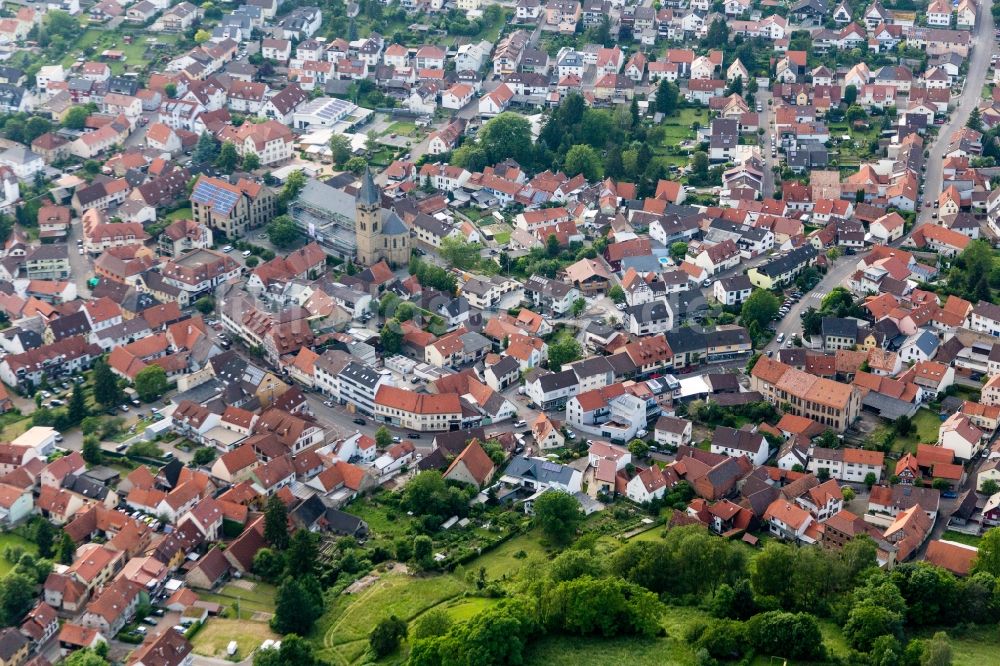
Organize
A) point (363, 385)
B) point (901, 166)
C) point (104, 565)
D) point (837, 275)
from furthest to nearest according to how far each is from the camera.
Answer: point (901, 166) < point (837, 275) < point (363, 385) < point (104, 565)

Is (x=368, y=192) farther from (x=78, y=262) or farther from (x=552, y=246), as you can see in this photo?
(x=78, y=262)

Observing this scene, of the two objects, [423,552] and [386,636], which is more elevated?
[423,552]

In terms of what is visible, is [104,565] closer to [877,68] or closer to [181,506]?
[181,506]

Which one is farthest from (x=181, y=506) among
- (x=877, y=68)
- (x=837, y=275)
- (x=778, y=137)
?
(x=877, y=68)

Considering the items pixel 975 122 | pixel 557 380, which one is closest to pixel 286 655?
pixel 557 380

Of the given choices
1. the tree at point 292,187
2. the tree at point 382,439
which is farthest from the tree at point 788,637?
the tree at point 292,187

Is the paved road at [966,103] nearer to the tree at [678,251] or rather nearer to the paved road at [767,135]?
the paved road at [767,135]

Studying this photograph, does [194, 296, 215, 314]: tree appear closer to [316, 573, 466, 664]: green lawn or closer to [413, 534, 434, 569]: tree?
[413, 534, 434, 569]: tree
